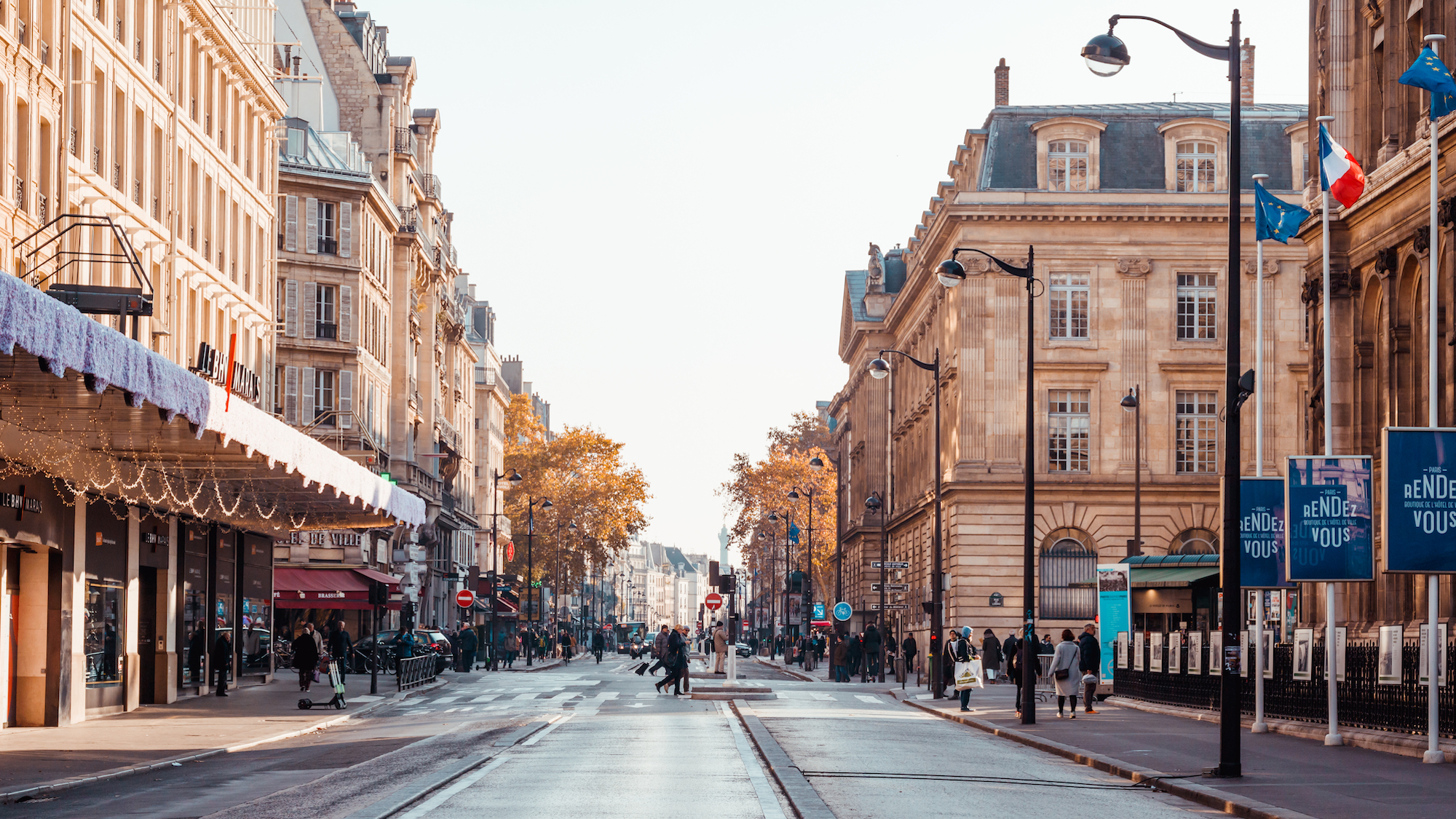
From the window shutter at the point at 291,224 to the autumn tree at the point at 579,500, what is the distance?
156 feet

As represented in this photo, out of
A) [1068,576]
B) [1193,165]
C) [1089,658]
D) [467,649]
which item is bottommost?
[467,649]

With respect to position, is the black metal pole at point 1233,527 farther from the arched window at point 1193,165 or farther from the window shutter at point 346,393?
the window shutter at point 346,393

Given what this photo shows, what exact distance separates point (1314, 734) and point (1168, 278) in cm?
3788

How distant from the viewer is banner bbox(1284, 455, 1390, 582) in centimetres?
2336

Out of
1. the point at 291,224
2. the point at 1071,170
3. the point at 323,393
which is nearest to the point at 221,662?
the point at 323,393

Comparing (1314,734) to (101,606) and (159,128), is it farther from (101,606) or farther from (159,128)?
(159,128)

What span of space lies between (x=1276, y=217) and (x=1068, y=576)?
1348 inches

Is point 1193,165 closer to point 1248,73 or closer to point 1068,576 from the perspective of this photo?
→ point 1248,73

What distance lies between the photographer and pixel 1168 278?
62.7m

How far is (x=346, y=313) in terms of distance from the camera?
65062 millimetres

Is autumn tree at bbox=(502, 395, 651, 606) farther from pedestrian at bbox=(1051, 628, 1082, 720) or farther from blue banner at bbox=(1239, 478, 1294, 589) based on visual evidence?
blue banner at bbox=(1239, 478, 1294, 589)

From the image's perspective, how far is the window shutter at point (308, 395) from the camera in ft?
210

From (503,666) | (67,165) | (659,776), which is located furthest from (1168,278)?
(659,776)

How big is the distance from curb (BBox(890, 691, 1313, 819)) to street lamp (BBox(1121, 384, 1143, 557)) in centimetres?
2777
